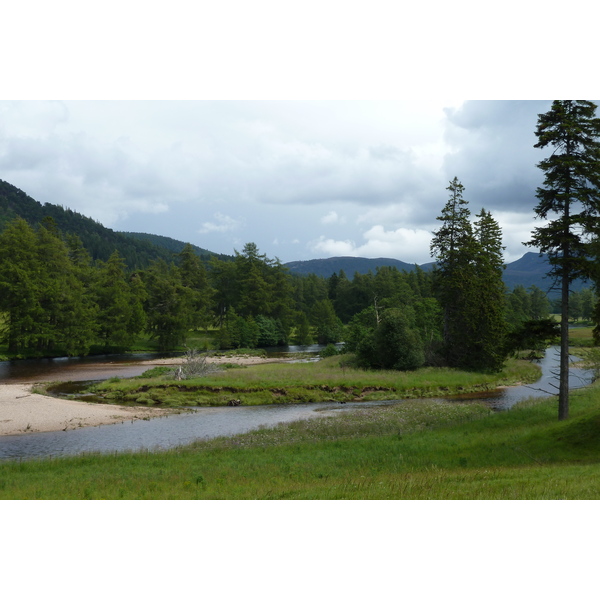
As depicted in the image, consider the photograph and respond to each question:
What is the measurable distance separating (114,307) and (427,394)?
5834 cm

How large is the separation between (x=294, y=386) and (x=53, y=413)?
19.1 metres

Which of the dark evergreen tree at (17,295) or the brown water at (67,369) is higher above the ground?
the dark evergreen tree at (17,295)

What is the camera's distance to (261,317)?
102688mm

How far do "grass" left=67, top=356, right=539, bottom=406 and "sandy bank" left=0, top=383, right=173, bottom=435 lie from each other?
4.01 m

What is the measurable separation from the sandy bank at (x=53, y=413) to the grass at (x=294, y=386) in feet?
13.2

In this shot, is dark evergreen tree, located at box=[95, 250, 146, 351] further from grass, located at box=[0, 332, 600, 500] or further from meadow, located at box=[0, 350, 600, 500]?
meadow, located at box=[0, 350, 600, 500]

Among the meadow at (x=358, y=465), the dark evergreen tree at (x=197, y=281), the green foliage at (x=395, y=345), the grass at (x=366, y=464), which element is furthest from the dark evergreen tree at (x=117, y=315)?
the meadow at (x=358, y=465)

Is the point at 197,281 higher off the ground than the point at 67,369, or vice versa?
the point at 197,281

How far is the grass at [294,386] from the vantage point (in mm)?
40500

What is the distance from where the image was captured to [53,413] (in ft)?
107

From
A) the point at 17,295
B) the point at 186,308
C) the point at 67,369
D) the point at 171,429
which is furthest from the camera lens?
the point at 186,308

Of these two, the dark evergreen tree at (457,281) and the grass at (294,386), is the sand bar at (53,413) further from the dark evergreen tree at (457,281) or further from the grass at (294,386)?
the dark evergreen tree at (457,281)

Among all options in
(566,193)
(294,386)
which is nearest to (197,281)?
(294,386)

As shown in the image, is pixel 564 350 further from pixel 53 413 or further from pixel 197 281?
pixel 197 281
